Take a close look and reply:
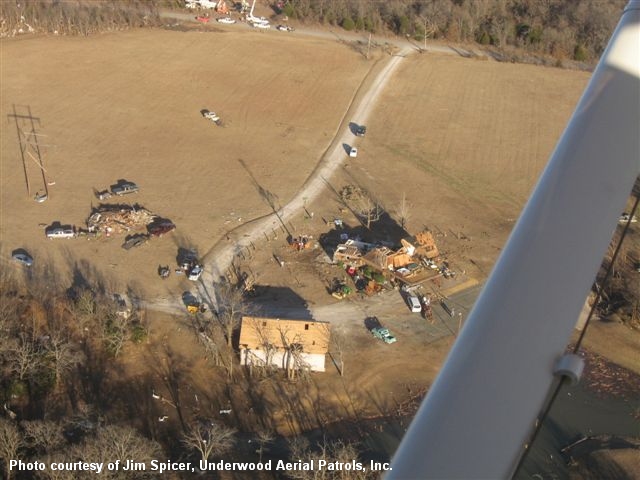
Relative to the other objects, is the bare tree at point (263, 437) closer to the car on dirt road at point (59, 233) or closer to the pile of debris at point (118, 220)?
the pile of debris at point (118, 220)

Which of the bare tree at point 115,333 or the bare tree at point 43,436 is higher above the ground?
the bare tree at point 43,436

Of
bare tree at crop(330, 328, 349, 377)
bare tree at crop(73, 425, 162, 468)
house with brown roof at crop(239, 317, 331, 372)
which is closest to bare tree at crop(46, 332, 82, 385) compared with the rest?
bare tree at crop(73, 425, 162, 468)

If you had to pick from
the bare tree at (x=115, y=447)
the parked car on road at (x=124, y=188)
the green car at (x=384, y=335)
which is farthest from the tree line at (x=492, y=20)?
the bare tree at (x=115, y=447)

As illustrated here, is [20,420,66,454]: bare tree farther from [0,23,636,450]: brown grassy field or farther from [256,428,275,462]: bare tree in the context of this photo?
[0,23,636,450]: brown grassy field

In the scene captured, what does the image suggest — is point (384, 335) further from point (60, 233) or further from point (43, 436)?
point (60, 233)

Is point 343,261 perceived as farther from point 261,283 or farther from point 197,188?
point 197,188
